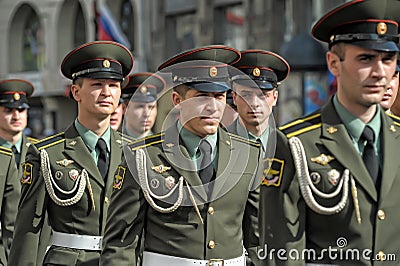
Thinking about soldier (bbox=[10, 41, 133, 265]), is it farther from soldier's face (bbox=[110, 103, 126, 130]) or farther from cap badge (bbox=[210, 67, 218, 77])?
soldier's face (bbox=[110, 103, 126, 130])

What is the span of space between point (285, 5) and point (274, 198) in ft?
60.8

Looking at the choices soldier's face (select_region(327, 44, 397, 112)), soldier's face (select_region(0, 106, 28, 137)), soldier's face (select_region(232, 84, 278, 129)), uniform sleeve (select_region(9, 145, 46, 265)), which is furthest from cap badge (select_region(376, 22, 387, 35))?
soldier's face (select_region(0, 106, 28, 137))

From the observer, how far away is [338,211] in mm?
4379

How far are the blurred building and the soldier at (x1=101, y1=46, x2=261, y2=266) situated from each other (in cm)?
1338

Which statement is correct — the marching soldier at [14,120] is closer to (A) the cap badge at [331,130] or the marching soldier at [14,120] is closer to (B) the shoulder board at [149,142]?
(B) the shoulder board at [149,142]

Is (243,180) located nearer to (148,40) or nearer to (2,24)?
(148,40)

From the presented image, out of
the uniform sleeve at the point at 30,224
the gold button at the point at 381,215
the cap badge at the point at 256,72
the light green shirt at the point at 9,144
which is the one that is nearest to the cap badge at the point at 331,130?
the gold button at the point at 381,215

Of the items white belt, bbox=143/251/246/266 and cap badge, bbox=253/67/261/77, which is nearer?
white belt, bbox=143/251/246/266

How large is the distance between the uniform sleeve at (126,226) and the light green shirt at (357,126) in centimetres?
129

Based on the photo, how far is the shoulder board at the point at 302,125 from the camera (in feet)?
15.0

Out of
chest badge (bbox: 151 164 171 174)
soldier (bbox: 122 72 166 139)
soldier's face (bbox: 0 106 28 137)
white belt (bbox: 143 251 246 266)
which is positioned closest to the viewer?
white belt (bbox: 143 251 246 266)

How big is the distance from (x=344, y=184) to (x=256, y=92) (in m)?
2.30

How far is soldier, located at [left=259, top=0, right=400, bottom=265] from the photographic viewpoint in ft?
14.2

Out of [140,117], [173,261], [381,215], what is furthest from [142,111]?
[381,215]
